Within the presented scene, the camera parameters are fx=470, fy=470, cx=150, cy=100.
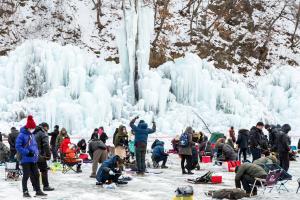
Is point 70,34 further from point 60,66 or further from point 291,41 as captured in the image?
point 291,41

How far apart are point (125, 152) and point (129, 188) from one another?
495 centimetres

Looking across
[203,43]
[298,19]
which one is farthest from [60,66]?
[298,19]

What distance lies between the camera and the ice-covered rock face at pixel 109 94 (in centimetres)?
2778

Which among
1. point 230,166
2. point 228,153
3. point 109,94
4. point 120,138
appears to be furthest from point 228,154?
point 109,94

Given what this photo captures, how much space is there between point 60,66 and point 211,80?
10063 mm

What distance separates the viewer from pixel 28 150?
1002cm

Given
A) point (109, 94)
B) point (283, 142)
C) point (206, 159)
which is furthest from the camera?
point (109, 94)

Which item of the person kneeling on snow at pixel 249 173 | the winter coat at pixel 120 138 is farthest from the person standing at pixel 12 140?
the person kneeling on snow at pixel 249 173

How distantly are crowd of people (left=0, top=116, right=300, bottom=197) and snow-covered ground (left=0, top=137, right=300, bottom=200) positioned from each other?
396mm

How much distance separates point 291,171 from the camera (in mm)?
16422

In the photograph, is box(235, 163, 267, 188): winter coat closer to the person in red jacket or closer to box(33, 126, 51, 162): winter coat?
box(33, 126, 51, 162): winter coat

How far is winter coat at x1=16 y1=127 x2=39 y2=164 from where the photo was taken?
9992 millimetres

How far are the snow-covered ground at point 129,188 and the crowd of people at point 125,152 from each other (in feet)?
1.30

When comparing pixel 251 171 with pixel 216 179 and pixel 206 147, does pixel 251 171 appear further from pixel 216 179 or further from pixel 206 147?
pixel 206 147
